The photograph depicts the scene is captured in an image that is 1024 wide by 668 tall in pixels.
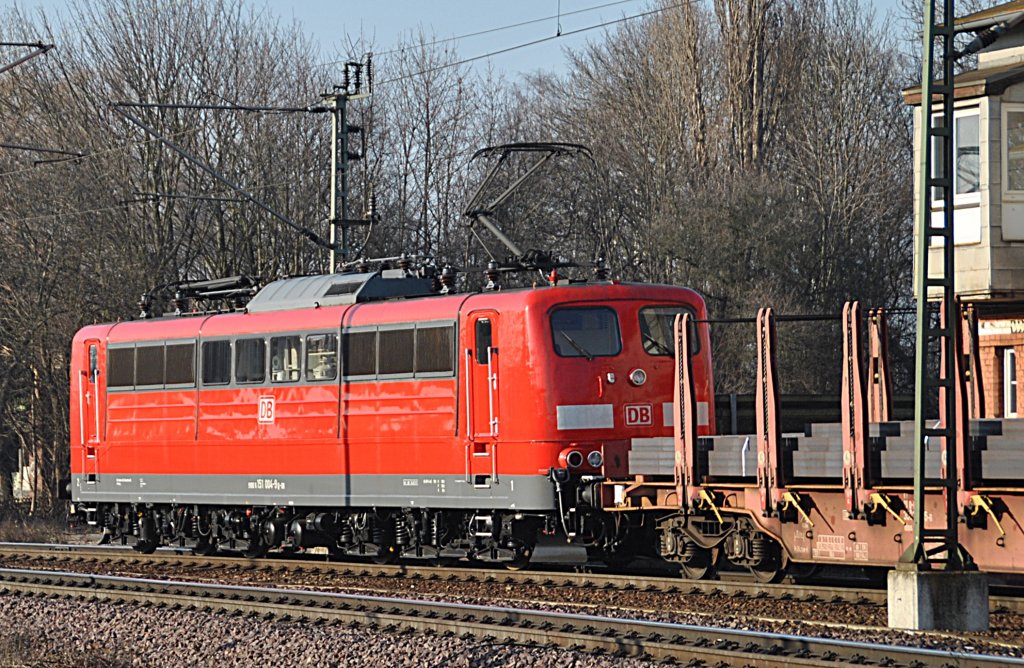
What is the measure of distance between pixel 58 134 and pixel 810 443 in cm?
2675

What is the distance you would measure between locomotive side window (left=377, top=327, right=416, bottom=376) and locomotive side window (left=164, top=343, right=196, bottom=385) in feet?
12.6

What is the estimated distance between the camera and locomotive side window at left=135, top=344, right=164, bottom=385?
21.9 m

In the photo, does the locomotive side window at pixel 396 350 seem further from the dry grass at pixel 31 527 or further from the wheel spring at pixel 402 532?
the dry grass at pixel 31 527

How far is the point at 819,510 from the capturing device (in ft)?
49.3

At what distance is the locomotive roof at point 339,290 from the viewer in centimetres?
1967

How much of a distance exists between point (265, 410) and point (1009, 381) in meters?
12.2

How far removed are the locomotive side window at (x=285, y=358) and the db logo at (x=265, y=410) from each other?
11.7 inches

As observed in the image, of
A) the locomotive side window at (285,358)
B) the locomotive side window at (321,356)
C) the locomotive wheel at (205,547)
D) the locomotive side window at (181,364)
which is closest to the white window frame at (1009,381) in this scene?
the locomotive side window at (321,356)

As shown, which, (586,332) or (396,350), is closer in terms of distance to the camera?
(586,332)

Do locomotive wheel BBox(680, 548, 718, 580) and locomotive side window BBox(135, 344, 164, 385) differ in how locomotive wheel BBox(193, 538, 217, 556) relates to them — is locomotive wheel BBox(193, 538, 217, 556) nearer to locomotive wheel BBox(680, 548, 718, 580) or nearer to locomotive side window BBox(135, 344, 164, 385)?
locomotive side window BBox(135, 344, 164, 385)

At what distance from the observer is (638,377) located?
58.1 feet

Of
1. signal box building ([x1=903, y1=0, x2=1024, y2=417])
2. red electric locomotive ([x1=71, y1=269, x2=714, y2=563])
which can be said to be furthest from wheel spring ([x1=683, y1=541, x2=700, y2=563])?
signal box building ([x1=903, y1=0, x2=1024, y2=417])

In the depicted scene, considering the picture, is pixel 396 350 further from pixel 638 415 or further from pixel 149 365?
pixel 149 365

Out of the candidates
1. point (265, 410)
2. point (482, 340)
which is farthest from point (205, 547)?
point (482, 340)
